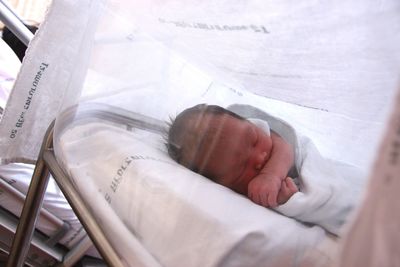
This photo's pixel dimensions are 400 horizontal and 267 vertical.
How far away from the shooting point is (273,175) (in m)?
0.59

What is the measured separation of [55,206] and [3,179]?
16 cm

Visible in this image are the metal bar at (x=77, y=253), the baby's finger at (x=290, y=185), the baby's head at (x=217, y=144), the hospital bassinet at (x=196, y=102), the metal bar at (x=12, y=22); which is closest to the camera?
the hospital bassinet at (x=196, y=102)

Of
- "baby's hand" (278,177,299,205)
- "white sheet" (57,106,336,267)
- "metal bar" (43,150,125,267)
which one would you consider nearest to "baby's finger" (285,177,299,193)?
"baby's hand" (278,177,299,205)

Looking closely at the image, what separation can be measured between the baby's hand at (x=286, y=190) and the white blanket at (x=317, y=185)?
16 millimetres

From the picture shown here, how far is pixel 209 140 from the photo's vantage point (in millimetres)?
459

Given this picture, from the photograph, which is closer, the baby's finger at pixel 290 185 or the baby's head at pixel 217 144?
the baby's head at pixel 217 144

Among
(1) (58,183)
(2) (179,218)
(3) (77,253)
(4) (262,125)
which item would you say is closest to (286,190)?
(4) (262,125)

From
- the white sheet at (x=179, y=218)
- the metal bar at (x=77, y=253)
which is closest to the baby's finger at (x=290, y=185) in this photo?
the white sheet at (x=179, y=218)

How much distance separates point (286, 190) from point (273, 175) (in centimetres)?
4

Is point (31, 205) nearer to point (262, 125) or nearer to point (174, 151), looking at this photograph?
point (174, 151)

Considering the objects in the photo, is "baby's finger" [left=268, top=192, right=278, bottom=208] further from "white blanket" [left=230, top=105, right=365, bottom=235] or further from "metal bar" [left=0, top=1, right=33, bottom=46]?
"metal bar" [left=0, top=1, right=33, bottom=46]

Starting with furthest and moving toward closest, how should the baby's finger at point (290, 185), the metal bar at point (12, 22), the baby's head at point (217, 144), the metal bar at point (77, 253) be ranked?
the metal bar at point (77, 253), the metal bar at point (12, 22), the baby's finger at point (290, 185), the baby's head at point (217, 144)

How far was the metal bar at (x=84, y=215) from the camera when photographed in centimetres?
42

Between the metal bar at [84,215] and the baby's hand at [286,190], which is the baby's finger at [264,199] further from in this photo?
the metal bar at [84,215]
